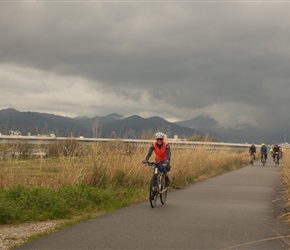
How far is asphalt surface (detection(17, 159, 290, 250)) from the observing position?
853 centimetres

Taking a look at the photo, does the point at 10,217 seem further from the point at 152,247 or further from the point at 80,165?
the point at 80,165

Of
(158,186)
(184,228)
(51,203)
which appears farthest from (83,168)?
(184,228)

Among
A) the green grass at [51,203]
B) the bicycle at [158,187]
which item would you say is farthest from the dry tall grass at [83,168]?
the bicycle at [158,187]

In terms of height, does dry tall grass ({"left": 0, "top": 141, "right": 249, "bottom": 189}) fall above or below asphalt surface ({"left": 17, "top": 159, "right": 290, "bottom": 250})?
above

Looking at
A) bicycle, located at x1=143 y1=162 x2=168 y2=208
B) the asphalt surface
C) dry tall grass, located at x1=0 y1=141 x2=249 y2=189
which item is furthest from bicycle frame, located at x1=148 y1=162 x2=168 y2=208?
dry tall grass, located at x1=0 y1=141 x2=249 y2=189

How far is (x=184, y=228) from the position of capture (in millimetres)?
10219

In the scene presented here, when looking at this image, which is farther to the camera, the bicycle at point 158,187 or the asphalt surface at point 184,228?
the bicycle at point 158,187

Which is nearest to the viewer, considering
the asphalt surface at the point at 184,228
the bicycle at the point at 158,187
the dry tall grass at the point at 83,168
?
the asphalt surface at the point at 184,228

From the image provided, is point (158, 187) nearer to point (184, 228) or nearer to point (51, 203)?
point (51, 203)

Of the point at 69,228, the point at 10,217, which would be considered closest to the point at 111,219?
the point at 69,228

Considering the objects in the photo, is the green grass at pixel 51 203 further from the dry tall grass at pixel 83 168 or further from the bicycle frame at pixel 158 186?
the dry tall grass at pixel 83 168

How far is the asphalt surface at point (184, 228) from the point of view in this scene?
8.53m

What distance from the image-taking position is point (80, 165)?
16.5m

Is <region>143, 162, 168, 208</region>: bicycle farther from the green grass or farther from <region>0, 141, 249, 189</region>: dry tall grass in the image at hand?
<region>0, 141, 249, 189</region>: dry tall grass
